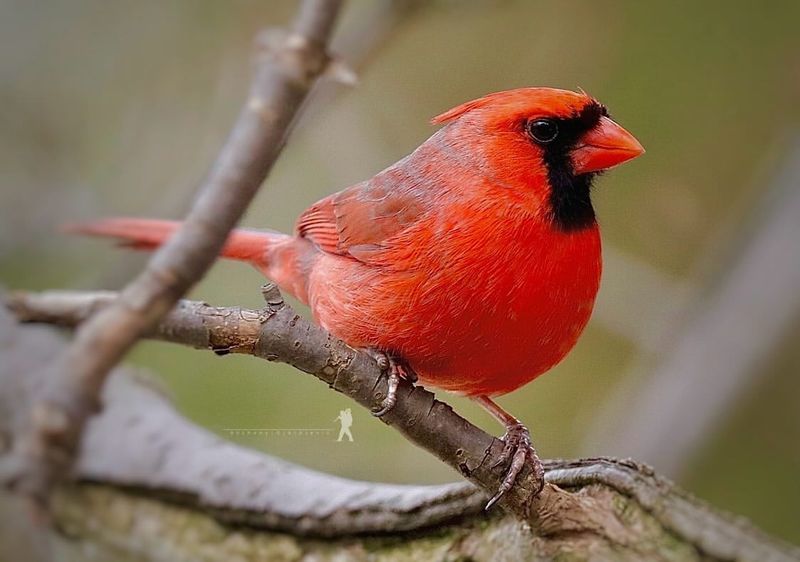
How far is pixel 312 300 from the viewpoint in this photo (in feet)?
6.92

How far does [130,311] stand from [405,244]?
0.85 metres

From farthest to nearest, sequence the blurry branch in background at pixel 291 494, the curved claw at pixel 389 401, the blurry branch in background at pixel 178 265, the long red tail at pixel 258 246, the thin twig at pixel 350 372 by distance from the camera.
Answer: the long red tail at pixel 258 246
the curved claw at pixel 389 401
the blurry branch in background at pixel 291 494
the thin twig at pixel 350 372
the blurry branch in background at pixel 178 265

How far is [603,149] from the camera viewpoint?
6.25 feet

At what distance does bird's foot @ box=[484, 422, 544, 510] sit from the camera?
173 cm

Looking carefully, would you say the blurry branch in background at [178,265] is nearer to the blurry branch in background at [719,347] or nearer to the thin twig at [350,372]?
the thin twig at [350,372]

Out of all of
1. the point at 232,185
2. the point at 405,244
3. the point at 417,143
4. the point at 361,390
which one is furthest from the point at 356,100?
the point at 232,185

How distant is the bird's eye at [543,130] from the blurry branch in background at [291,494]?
0.57 m

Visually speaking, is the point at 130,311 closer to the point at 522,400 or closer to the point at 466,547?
the point at 466,547

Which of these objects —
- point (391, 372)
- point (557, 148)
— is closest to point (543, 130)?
point (557, 148)

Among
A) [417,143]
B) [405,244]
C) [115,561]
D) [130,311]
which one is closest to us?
[130,311]

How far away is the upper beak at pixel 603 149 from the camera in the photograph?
189 cm

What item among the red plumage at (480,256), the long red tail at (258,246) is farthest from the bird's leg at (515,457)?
the long red tail at (258,246)

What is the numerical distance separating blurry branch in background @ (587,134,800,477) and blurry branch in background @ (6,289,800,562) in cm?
106

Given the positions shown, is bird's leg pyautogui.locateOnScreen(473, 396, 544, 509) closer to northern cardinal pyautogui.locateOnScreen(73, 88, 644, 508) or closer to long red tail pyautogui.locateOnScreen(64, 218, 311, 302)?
northern cardinal pyautogui.locateOnScreen(73, 88, 644, 508)
